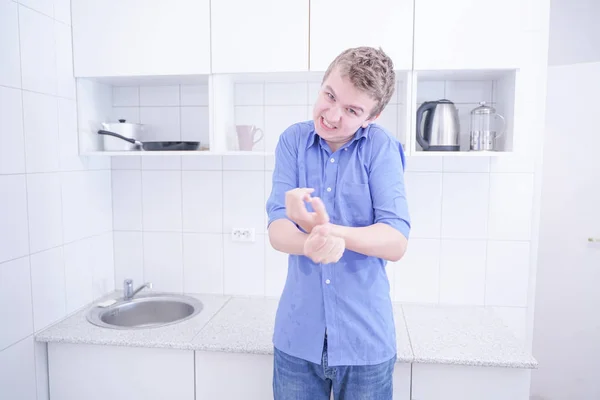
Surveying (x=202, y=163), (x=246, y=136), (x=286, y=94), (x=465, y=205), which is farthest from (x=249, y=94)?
(x=465, y=205)

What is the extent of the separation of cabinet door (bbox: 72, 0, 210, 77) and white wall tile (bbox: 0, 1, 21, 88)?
0.27 metres

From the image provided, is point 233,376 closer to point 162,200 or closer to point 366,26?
point 162,200

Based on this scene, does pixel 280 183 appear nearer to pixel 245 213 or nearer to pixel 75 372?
pixel 245 213

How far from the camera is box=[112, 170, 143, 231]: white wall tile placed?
1.98m

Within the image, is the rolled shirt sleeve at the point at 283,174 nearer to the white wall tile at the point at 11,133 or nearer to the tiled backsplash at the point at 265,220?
the tiled backsplash at the point at 265,220

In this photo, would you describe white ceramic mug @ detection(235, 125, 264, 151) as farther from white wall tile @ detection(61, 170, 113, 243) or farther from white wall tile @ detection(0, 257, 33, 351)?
white wall tile @ detection(0, 257, 33, 351)

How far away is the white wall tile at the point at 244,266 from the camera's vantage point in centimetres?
193

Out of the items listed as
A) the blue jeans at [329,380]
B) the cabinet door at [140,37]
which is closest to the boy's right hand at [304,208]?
the blue jeans at [329,380]

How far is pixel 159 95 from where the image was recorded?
1.93 m

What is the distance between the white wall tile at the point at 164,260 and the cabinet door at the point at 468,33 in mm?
1319

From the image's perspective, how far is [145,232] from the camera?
199 centimetres

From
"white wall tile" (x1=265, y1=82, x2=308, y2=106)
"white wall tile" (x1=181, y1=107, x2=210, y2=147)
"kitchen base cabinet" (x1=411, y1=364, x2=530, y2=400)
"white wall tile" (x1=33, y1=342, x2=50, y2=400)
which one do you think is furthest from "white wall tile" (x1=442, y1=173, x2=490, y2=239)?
"white wall tile" (x1=33, y1=342, x2=50, y2=400)

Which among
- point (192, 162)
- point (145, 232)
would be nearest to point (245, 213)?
point (192, 162)

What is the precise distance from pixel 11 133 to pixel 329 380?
1274mm
